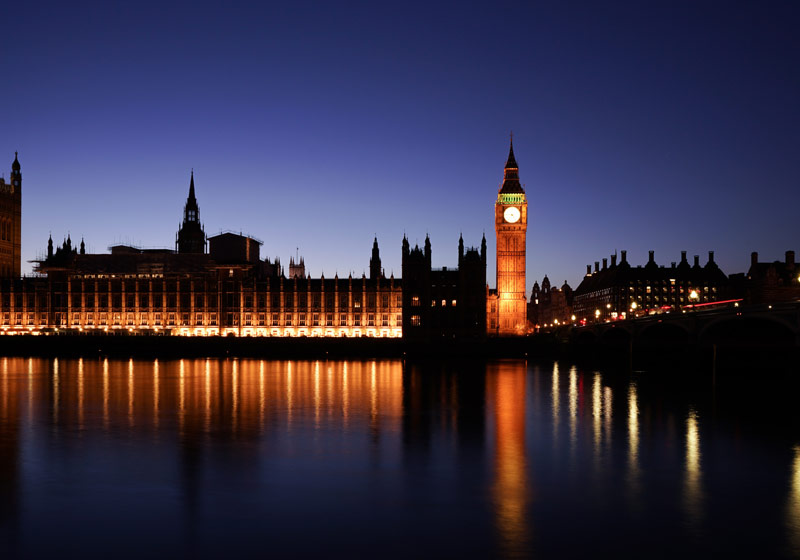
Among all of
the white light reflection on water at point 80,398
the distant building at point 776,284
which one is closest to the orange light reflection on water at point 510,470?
the white light reflection on water at point 80,398

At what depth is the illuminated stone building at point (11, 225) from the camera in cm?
16625

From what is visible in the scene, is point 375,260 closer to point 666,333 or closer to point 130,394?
point 666,333

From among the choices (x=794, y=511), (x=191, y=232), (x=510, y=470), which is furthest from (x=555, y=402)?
(x=191, y=232)

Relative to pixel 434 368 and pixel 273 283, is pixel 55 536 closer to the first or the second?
pixel 434 368

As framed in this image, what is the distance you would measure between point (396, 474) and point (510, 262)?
128420mm

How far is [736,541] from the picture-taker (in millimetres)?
21078

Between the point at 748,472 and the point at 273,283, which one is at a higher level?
the point at 273,283

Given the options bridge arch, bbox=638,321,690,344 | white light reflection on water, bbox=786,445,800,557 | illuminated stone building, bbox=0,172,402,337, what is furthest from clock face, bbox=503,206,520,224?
white light reflection on water, bbox=786,445,800,557

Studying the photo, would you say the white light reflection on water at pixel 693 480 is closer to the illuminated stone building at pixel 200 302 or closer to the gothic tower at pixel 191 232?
the illuminated stone building at pixel 200 302

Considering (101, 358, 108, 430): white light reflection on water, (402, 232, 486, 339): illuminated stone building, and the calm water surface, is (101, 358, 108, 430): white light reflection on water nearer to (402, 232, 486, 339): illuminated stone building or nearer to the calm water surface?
the calm water surface

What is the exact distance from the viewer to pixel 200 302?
445 ft

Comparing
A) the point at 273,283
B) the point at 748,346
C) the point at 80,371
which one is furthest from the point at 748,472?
the point at 273,283

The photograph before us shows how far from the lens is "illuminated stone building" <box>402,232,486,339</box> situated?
412 feet

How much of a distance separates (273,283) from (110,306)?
31274 millimetres
